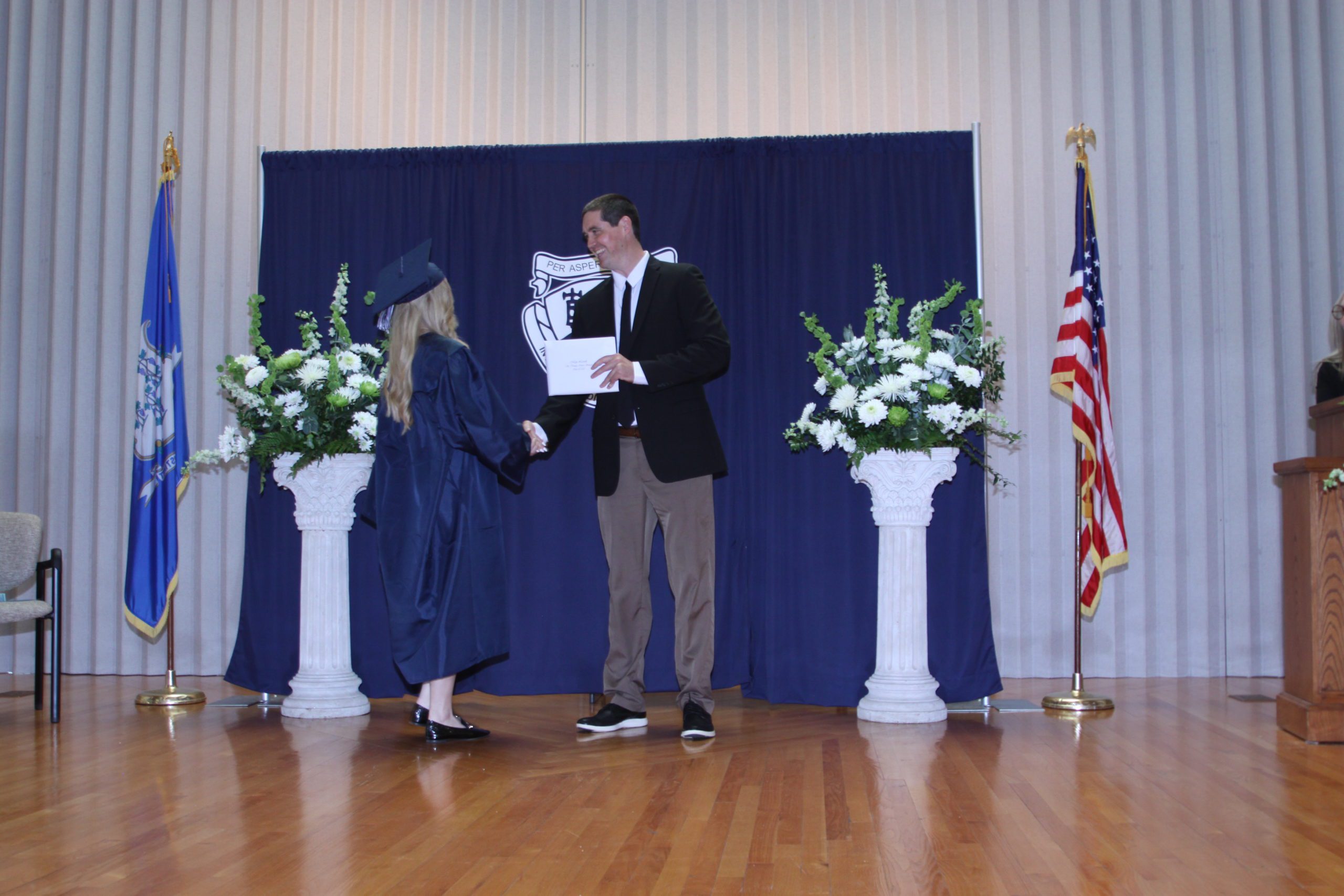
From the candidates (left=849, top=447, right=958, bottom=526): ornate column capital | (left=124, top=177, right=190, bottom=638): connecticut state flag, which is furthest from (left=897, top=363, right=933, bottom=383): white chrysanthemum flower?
(left=124, top=177, right=190, bottom=638): connecticut state flag

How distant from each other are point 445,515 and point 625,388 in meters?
0.77

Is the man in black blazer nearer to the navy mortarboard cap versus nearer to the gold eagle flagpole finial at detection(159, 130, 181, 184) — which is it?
the navy mortarboard cap

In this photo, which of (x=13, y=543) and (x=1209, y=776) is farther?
(x=13, y=543)

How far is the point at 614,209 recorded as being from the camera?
393 centimetres

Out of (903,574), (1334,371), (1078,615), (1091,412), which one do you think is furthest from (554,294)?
(1334,371)

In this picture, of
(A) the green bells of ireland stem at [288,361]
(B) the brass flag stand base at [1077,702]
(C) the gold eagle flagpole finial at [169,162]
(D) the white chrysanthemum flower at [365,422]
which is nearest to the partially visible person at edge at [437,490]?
(D) the white chrysanthemum flower at [365,422]

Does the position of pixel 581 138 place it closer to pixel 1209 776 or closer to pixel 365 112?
pixel 365 112

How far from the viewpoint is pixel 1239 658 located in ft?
17.1

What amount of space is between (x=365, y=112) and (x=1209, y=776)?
4692 millimetres

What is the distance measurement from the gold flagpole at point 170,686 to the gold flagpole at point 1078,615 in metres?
3.47

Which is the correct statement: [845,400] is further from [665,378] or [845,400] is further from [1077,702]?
[1077,702]

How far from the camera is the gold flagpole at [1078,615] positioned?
427 cm

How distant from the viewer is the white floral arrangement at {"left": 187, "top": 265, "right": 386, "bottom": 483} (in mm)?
4312

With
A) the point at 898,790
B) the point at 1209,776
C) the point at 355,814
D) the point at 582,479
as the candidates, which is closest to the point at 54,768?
the point at 355,814
